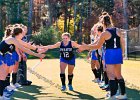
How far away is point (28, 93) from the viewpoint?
1224 cm

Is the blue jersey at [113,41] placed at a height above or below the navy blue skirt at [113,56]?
above

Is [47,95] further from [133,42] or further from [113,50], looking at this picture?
[133,42]

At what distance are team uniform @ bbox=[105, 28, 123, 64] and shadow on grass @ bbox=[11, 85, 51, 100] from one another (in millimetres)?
2367

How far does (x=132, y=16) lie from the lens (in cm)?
5619

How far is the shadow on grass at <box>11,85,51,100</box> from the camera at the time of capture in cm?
1142

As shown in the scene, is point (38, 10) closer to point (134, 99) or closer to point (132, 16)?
point (132, 16)

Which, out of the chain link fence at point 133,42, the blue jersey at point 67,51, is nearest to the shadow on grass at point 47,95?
the blue jersey at point 67,51

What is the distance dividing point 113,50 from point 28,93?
3234 mm

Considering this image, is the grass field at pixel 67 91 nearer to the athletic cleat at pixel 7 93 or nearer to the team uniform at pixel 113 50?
the athletic cleat at pixel 7 93

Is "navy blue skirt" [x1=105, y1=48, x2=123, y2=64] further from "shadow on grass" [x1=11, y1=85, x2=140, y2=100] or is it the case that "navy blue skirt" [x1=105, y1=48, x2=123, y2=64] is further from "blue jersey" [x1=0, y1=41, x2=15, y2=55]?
"blue jersey" [x1=0, y1=41, x2=15, y2=55]

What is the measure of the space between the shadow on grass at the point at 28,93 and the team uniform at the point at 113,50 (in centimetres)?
237

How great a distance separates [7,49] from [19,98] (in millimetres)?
1579

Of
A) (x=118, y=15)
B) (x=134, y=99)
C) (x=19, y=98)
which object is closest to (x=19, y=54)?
(x=19, y=98)

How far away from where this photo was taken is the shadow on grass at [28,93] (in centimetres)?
1142
